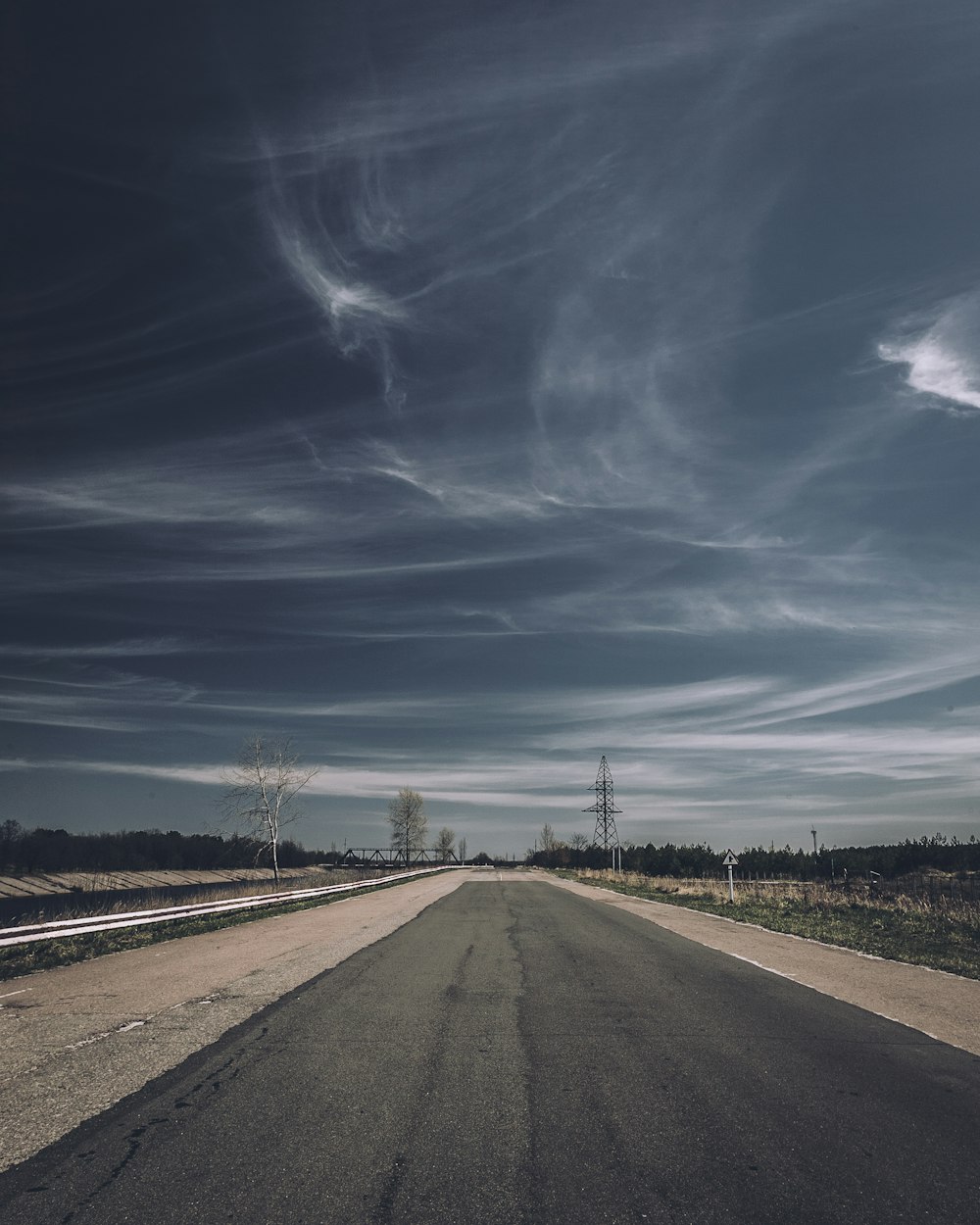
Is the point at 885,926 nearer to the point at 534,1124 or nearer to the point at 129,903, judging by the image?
the point at 534,1124

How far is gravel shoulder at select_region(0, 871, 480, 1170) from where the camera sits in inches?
209

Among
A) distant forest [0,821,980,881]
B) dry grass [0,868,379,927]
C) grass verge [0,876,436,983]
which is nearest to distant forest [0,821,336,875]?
distant forest [0,821,980,881]

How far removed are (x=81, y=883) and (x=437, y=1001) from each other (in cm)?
7029

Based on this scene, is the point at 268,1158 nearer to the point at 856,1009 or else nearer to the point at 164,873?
the point at 856,1009

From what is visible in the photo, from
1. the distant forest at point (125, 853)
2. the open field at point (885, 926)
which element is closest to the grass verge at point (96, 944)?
the open field at point (885, 926)

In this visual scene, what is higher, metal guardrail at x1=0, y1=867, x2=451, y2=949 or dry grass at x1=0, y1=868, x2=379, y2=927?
metal guardrail at x1=0, y1=867, x2=451, y2=949

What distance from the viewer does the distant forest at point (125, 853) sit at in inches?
3051

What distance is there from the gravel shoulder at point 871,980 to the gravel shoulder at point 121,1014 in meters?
7.01

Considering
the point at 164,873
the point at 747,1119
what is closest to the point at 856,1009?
the point at 747,1119

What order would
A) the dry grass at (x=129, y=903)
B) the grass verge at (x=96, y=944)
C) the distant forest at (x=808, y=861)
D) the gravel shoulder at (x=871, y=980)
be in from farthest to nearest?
the distant forest at (x=808, y=861)
the dry grass at (x=129, y=903)
the grass verge at (x=96, y=944)
the gravel shoulder at (x=871, y=980)

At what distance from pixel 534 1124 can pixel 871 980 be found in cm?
833

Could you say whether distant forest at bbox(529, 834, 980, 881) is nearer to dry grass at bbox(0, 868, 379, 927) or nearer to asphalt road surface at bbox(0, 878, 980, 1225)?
dry grass at bbox(0, 868, 379, 927)

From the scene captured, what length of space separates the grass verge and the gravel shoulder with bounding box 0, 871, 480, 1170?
47cm

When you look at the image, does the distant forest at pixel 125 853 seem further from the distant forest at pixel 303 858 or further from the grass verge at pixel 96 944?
the grass verge at pixel 96 944
